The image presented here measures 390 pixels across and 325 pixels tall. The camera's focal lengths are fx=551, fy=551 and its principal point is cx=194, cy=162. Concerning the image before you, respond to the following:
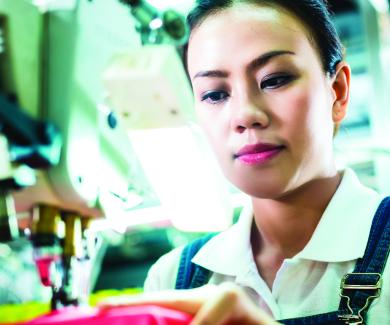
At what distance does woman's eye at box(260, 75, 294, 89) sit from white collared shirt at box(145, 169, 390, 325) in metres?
0.29

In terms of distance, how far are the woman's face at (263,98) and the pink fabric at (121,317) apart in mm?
430

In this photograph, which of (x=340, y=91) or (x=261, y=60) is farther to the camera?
(x=340, y=91)

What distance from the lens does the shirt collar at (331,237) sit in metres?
1.12

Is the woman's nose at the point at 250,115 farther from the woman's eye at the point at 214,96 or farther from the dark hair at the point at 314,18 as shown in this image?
the dark hair at the point at 314,18

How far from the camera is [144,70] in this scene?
83cm

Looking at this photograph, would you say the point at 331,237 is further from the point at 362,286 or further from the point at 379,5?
the point at 379,5

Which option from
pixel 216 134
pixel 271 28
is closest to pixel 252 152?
pixel 216 134

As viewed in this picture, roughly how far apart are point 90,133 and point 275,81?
0.41 meters

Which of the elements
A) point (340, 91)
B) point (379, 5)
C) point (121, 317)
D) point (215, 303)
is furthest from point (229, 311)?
point (379, 5)

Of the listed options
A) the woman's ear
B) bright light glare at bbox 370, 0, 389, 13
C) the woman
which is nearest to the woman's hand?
the woman

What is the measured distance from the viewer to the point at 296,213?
1211 mm

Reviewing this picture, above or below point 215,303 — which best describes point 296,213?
below

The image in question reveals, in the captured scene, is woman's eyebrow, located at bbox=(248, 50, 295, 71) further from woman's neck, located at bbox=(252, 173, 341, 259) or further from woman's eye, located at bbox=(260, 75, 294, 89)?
woman's neck, located at bbox=(252, 173, 341, 259)

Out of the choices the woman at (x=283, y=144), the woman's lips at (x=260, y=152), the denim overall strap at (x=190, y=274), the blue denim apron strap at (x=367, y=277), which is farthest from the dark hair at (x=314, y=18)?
the denim overall strap at (x=190, y=274)
